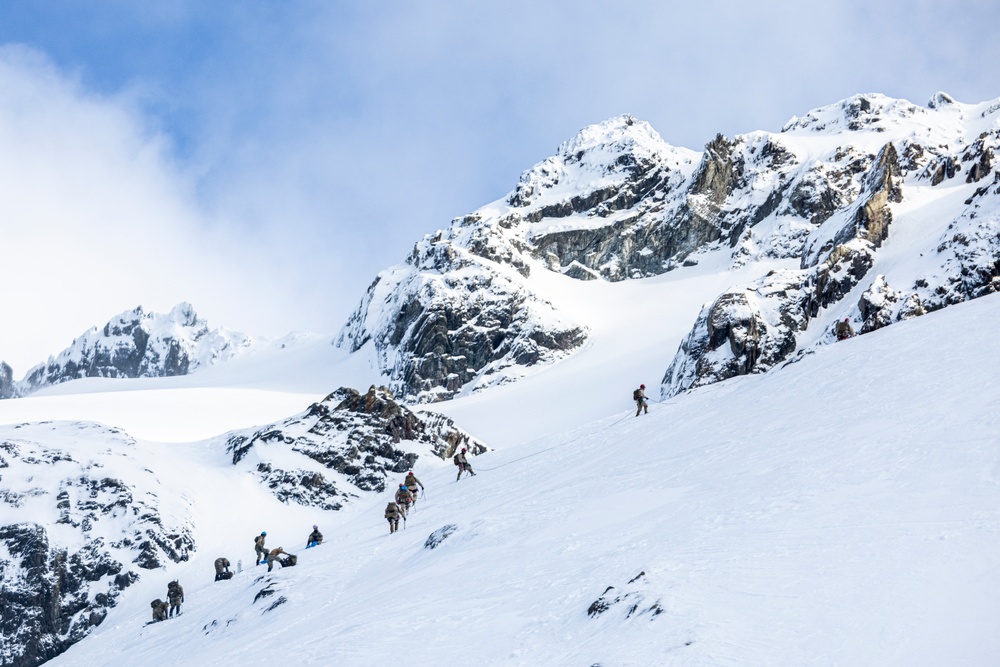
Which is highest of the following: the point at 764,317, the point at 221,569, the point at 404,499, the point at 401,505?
the point at 764,317

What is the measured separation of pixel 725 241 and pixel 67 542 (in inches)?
4032

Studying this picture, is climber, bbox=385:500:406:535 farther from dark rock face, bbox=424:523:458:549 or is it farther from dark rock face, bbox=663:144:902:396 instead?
A: dark rock face, bbox=663:144:902:396

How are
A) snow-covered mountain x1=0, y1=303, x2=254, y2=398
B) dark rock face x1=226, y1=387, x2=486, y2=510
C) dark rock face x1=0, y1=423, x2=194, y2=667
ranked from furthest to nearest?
snow-covered mountain x1=0, y1=303, x2=254, y2=398 < dark rock face x1=226, y1=387, x2=486, y2=510 < dark rock face x1=0, y1=423, x2=194, y2=667

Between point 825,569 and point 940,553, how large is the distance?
146 cm

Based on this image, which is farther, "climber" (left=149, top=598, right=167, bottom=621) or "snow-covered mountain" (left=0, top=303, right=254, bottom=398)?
"snow-covered mountain" (left=0, top=303, right=254, bottom=398)

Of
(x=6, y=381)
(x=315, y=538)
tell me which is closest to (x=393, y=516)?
(x=315, y=538)

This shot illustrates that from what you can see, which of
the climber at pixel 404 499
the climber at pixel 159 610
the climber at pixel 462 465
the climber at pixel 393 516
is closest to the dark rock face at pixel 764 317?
the climber at pixel 462 465

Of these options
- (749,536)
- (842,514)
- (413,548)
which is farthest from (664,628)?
(413,548)

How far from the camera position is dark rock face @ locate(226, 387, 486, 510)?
4378 centimetres

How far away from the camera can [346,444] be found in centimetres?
4675

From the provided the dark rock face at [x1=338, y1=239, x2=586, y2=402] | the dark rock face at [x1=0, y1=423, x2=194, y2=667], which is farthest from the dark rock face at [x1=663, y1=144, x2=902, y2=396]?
the dark rock face at [x1=338, y1=239, x2=586, y2=402]

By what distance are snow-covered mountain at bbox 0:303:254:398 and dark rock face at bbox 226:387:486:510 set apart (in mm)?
143422

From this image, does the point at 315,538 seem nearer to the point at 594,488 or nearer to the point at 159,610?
the point at 159,610

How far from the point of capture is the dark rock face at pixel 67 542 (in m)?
32.9
